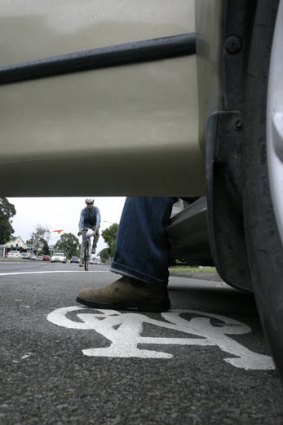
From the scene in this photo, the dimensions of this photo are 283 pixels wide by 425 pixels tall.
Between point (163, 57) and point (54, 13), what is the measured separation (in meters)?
0.37

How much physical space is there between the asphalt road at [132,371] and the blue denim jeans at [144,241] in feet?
0.90

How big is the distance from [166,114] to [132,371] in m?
0.76

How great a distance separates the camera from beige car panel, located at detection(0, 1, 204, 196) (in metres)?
1.28

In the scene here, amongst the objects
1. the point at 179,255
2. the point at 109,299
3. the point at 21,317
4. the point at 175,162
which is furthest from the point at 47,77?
the point at 179,255

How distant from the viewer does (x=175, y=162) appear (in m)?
1.33

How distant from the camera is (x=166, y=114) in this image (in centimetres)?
Result: 128

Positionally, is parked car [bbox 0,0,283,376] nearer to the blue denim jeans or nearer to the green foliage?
the blue denim jeans

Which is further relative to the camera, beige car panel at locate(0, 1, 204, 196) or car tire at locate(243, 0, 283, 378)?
→ beige car panel at locate(0, 1, 204, 196)

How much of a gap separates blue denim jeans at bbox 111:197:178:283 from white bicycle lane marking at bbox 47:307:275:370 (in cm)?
24

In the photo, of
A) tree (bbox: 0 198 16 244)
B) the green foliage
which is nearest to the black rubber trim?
tree (bbox: 0 198 16 244)

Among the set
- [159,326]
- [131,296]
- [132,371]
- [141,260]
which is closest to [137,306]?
[131,296]

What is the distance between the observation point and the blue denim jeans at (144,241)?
2.62 meters

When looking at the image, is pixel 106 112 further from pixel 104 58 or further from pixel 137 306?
pixel 137 306

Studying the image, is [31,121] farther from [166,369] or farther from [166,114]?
[166,369]
